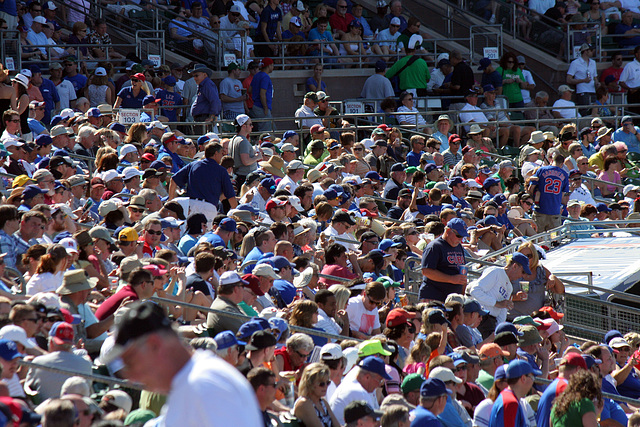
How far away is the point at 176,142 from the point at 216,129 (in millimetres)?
3203

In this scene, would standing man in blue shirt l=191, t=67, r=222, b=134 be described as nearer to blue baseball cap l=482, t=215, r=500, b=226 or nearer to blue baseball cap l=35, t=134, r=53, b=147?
blue baseball cap l=35, t=134, r=53, b=147

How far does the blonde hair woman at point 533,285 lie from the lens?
11.5 metres

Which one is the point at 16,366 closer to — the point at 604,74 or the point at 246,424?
the point at 246,424

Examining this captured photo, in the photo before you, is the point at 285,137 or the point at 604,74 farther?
the point at 604,74

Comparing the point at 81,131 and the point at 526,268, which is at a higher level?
the point at 81,131

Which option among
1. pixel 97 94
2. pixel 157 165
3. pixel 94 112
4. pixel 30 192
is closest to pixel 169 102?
pixel 97 94

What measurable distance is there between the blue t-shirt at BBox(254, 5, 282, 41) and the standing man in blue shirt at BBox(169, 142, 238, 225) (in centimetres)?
966

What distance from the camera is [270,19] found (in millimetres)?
21203

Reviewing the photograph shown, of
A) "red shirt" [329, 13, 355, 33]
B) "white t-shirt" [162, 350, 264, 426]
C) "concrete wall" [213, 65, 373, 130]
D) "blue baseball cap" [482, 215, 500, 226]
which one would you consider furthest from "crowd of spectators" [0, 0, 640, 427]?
"red shirt" [329, 13, 355, 33]

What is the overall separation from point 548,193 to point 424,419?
9481mm

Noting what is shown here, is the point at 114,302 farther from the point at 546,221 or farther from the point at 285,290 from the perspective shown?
the point at 546,221

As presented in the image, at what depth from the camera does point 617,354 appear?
9.82 metres

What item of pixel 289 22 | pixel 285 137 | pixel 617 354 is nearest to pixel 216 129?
pixel 285 137

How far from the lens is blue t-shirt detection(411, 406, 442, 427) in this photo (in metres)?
6.52
